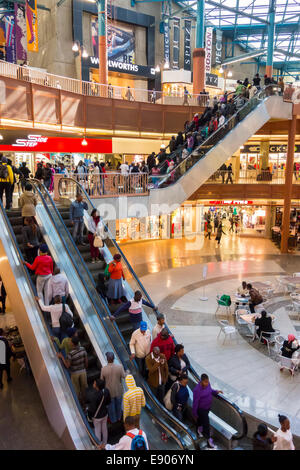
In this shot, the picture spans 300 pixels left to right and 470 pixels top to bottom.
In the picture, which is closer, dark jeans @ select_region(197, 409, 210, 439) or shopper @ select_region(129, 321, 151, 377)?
dark jeans @ select_region(197, 409, 210, 439)

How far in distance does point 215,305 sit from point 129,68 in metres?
23.4

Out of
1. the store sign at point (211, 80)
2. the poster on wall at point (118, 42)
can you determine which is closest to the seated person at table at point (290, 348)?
the poster on wall at point (118, 42)

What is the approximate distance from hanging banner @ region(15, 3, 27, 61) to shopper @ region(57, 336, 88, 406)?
72.0 feet

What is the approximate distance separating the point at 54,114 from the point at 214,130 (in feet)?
26.9

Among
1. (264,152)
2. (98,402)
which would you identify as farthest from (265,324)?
(264,152)

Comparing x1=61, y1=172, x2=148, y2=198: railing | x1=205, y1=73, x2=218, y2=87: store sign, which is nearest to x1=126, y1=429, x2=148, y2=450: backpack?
x1=61, y1=172, x2=148, y2=198: railing

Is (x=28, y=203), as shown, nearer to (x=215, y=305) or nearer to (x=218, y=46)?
(x=215, y=305)

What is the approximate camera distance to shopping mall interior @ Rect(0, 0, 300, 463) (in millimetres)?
6537

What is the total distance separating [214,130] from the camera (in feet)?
60.5

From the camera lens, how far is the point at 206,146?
1775cm

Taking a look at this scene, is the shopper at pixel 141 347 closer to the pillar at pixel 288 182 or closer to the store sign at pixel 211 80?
the pillar at pixel 288 182

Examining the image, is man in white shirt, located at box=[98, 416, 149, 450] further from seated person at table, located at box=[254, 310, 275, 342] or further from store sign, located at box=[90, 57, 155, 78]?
store sign, located at box=[90, 57, 155, 78]

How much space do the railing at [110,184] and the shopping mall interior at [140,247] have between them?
61mm

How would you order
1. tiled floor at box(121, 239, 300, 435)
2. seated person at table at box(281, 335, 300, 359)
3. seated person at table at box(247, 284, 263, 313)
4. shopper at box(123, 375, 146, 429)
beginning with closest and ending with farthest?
shopper at box(123, 375, 146, 429)
tiled floor at box(121, 239, 300, 435)
seated person at table at box(281, 335, 300, 359)
seated person at table at box(247, 284, 263, 313)
